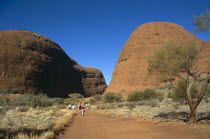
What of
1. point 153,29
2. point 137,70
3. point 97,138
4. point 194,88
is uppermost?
point 153,29

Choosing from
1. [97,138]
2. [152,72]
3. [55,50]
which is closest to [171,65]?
[152,72]

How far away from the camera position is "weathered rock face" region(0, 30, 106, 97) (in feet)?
157

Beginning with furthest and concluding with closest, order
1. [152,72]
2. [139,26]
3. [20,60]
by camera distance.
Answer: [139,26] → [20,60] → [152,72]

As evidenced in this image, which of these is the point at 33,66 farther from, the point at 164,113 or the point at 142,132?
the point at 142,132

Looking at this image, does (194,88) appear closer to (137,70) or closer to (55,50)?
(137,70)

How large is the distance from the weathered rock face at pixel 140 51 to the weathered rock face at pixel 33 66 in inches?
785

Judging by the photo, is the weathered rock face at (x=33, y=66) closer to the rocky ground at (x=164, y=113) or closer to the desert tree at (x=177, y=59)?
the rocky ground at (x=164, y=113)

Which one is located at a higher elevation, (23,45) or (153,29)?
(153,29)

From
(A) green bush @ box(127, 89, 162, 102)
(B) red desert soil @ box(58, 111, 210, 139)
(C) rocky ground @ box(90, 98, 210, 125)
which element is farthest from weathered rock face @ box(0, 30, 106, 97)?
(B) red desert soil @ box(58, 111, 210, 139)

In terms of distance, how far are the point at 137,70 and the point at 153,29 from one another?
1869cm

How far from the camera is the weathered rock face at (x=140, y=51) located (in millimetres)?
59469

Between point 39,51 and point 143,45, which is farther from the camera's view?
point 143,45

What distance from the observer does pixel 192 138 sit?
17.6 feet

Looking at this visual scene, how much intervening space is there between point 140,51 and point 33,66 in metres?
37.9
